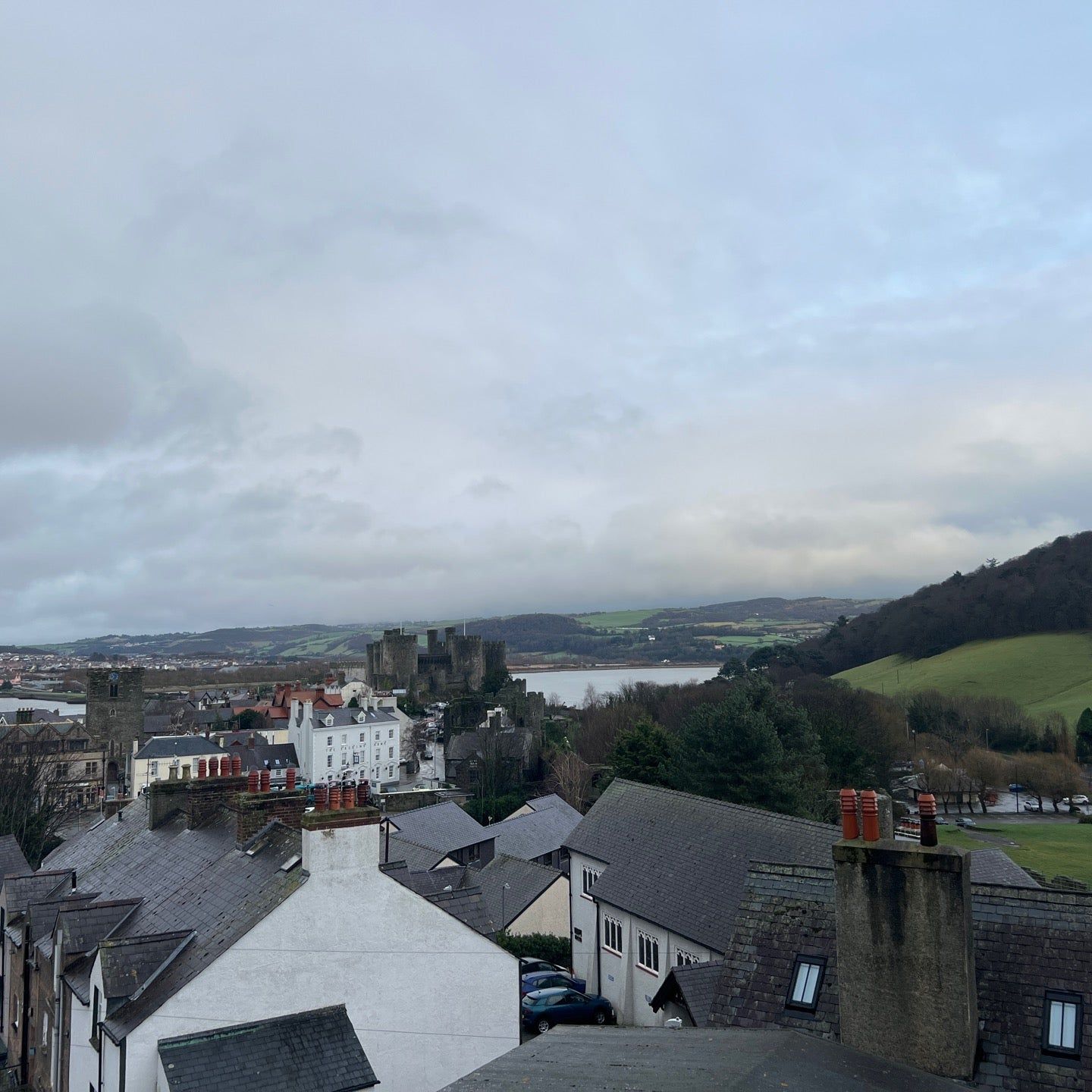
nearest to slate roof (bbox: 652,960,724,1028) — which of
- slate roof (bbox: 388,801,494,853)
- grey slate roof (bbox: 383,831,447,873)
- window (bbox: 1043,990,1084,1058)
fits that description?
window (bbox: 1043,990,1084,1058)

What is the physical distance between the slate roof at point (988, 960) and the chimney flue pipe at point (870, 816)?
2554 mm

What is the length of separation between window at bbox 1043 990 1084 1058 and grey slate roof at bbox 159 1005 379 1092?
9.04 metres

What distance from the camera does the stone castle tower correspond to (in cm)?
A: 7162

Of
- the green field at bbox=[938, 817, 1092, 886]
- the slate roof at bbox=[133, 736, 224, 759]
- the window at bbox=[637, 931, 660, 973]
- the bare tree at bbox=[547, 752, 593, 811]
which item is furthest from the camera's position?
the slate roof at bbox=[133, 736, 224, 759]

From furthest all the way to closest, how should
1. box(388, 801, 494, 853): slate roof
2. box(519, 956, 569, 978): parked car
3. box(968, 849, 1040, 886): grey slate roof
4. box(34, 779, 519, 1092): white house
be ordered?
1. box(388, 801, 494, 853): slate roof
2. box(519, 956, 569, 978): parked car
3. box(968, 849, 1040, 886): grey slate roof
4. box(34, 779, 519, 1092): white house

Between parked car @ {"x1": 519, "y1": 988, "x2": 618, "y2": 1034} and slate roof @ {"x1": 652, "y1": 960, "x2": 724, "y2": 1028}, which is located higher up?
slate roof @ {"x1": 652, "y1": 960, "x2": 724, "y2": 1028}

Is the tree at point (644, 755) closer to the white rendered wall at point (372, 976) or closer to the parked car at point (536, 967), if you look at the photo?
the parked car at point (536, 967)

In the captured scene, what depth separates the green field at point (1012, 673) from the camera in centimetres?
9425

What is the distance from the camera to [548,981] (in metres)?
23.8

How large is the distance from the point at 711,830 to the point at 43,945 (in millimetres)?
16704

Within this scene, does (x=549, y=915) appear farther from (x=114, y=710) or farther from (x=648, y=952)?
(x=114, y=710)

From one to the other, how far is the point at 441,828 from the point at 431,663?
83216 mm

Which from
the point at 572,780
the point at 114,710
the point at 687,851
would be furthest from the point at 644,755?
the point at 114,710

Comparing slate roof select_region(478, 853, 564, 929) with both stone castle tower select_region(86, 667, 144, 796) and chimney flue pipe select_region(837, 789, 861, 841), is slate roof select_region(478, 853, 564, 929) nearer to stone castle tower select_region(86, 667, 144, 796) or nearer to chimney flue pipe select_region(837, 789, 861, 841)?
chimney flue pipe select_region(837, 789, 861, 841)
